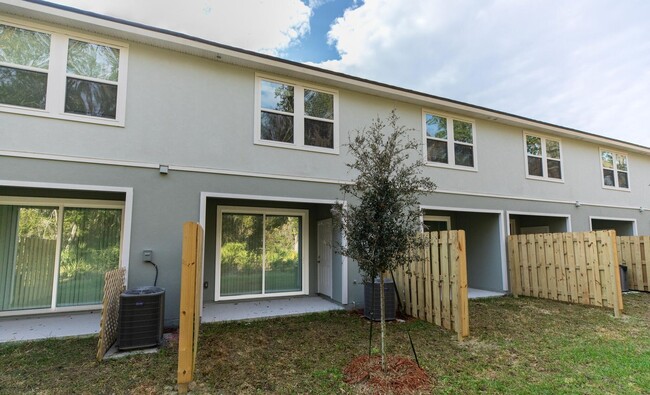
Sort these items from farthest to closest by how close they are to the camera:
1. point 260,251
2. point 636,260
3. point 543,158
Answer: point 543,158 → point 636,260 → point 260,251

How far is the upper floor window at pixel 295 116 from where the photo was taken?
7.81m

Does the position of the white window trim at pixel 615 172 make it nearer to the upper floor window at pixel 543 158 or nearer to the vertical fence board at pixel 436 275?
the upper floor window at pixel 543 158

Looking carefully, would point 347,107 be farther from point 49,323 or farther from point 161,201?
point 49,323

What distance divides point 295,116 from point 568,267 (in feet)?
27.3

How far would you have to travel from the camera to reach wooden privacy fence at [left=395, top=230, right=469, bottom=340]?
236 inches

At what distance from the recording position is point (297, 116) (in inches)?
320

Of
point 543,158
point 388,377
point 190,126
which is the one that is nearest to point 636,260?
point 543,158

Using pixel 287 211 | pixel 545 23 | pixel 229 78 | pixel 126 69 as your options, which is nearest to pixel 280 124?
pixel 229 78

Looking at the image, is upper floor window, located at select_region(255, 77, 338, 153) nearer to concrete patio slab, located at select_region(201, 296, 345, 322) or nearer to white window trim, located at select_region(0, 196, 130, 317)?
white window trim, located at select_region(0, 196, 130, 317)

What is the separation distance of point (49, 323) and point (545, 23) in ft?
57.7

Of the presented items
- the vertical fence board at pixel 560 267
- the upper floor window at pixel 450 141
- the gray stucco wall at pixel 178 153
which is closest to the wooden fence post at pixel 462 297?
the gray stucco wall at pixel 178 153

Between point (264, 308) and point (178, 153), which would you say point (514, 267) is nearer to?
point (264, 308)

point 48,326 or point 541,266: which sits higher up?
point 541,266

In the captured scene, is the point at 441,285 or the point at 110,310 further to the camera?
the point at 441,285
